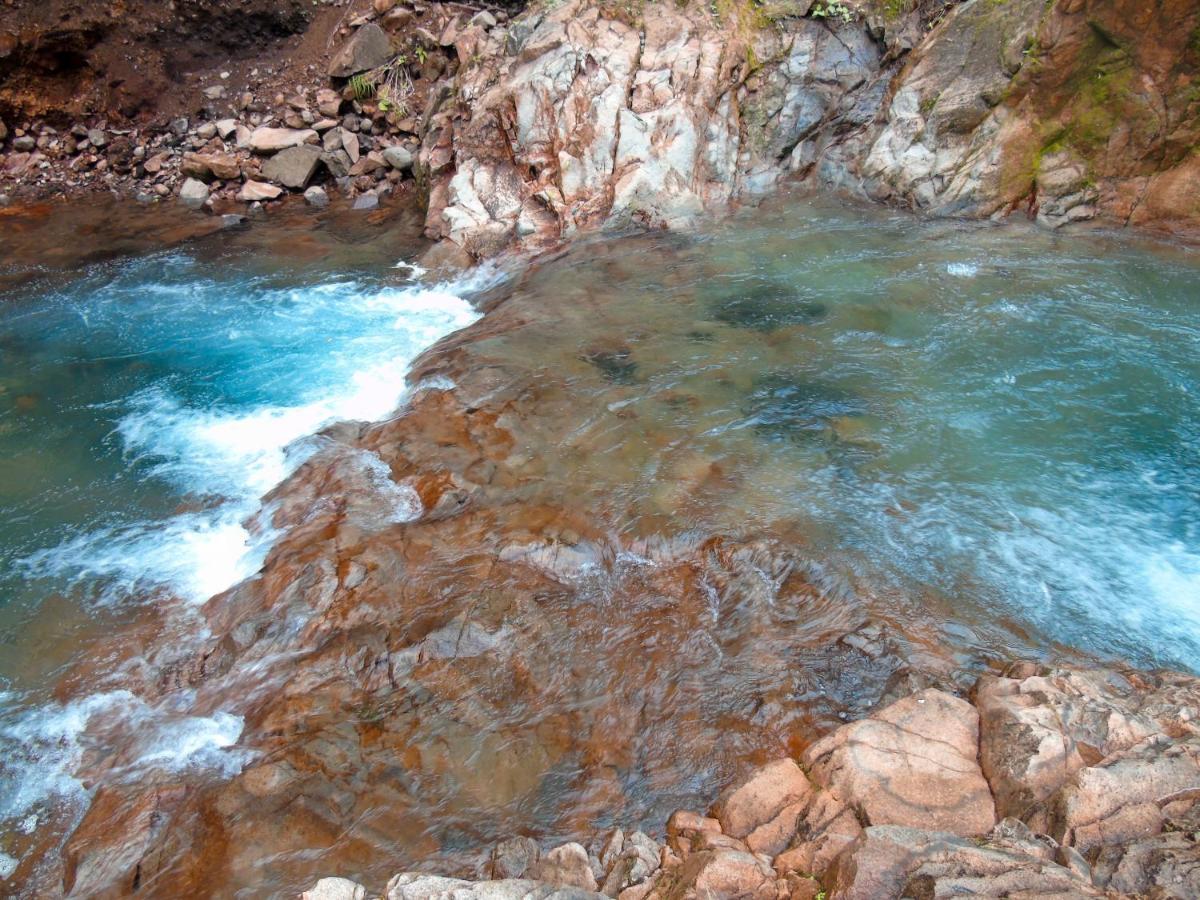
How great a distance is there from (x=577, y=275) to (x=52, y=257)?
828 centimetres

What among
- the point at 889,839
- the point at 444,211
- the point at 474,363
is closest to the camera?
the point at 889,839

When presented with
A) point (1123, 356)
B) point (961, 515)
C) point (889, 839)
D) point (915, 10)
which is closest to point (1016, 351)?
point (1123, 356)

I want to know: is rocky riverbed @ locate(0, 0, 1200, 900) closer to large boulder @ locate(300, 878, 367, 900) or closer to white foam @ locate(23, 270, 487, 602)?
large boulder @ locate(300, 878, 367, 900)

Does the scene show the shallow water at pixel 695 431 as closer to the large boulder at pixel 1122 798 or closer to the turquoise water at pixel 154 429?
the turquoise water at pixel 154 429

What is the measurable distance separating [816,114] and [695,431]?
7227mm

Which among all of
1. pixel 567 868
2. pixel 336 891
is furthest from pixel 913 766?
pixel 336 891

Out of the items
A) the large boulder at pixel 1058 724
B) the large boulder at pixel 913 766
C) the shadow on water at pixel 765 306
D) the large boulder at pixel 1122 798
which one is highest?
the shadow on water at pixel 765 306

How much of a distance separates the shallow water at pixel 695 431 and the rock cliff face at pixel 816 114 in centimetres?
83

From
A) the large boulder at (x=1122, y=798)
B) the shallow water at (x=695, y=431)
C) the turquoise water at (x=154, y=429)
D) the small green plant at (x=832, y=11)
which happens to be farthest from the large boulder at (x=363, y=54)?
the large boulder at (x=1122, y=798)

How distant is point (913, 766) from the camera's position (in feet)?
12.7

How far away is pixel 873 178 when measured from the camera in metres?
11.1

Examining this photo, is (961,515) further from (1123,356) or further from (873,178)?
A: (873,178)

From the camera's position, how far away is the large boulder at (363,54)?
1452 cm

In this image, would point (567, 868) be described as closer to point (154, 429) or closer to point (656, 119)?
point (154, 429)
